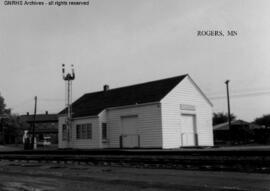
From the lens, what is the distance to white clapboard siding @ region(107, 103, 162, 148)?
26.4 m

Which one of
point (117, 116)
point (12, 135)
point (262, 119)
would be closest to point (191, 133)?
point (117, 116)

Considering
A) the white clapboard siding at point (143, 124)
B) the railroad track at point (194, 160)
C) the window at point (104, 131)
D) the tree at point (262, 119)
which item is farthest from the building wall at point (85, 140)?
the tree at point (262, 119)

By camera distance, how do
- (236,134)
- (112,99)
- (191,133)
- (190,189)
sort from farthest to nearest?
1. (236,134)
2. (112,99)
3. (191,133)
4. (190,189)

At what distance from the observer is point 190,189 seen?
8156 millimetres

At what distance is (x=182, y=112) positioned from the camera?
92.5 ft

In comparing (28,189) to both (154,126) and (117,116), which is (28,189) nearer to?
(154,126)

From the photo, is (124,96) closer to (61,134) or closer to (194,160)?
(61,134)

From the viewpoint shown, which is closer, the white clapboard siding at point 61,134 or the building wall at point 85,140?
the building wall at point 85,140

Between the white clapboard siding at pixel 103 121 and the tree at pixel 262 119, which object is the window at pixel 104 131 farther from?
the tree at pixel 262 119

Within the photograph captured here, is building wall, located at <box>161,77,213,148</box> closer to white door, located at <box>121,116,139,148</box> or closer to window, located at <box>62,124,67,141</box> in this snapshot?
white door, located at <box>121,116,139,148</box>

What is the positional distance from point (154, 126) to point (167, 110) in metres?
1.46

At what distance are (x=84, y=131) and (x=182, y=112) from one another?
8431 millimetres

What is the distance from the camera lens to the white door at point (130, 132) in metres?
28.3

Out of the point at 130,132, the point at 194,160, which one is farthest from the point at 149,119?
the point at 194,160
